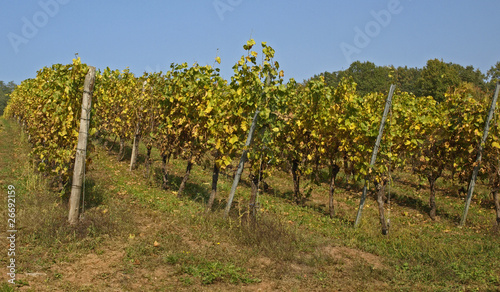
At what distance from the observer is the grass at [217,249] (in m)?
5.46

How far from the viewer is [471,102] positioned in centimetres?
1052

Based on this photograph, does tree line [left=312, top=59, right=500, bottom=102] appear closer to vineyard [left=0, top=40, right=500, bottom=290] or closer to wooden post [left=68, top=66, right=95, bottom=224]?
vineyard [left=0, top=40, right=500, bottom=290]

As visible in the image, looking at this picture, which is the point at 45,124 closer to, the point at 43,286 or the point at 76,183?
the point at 76,183

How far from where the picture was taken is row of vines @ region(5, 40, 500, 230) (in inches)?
309

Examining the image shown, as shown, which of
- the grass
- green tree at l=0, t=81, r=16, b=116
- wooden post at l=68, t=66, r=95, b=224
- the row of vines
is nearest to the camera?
the grass

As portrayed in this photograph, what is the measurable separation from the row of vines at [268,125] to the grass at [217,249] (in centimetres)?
110

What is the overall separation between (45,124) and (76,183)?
11.5ft

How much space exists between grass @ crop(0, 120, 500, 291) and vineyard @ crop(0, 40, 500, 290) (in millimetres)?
738

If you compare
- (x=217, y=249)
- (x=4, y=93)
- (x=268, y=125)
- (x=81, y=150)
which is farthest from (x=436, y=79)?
(x=4, y=93)

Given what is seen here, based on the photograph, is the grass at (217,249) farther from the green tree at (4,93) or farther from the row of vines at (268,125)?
the green tree at (4,93)

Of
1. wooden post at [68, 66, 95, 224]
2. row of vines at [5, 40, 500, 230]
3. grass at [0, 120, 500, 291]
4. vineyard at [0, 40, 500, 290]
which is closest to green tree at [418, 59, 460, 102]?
vineyard at [0, 40, 500, 290]

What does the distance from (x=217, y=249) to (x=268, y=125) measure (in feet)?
10.3

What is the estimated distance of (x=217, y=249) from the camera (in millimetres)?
6453

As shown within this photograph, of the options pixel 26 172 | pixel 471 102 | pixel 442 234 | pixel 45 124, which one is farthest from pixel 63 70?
pixel 471 102
